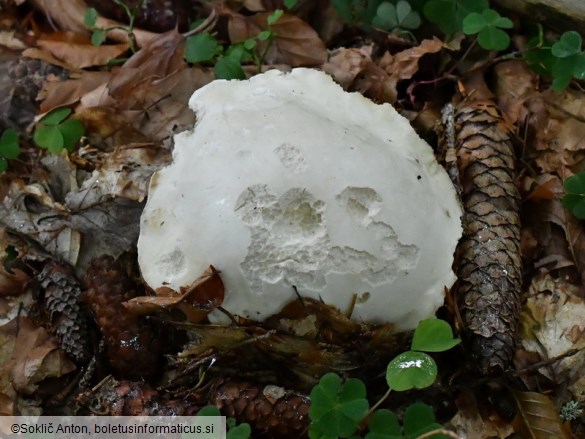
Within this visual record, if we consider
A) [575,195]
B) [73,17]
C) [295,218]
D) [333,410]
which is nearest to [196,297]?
[295,218]

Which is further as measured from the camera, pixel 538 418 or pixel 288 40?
pixel 288 40

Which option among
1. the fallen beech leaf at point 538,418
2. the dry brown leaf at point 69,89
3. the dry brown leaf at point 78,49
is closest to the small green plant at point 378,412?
the fallen beech leaf at point 538,418

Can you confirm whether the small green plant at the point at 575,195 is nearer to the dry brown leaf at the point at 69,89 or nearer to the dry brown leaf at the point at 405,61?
the dry brown leaf at the point at 405,61

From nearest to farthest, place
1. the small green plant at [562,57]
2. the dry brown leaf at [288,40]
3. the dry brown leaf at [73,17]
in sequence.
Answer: the small green plant at [562,57]
the dry brown leaf at [288,40]
the dry brown leaf at [73,17]

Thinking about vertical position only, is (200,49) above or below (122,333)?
above

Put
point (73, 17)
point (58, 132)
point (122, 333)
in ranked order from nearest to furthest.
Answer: point (122, 333), point (58, 132), point (73, 17)

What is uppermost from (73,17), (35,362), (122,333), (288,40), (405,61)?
(405,61)

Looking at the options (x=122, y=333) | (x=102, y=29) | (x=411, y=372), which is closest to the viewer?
(x=411, y=372)

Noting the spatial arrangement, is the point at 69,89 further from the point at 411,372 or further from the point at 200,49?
the point at 411,372
